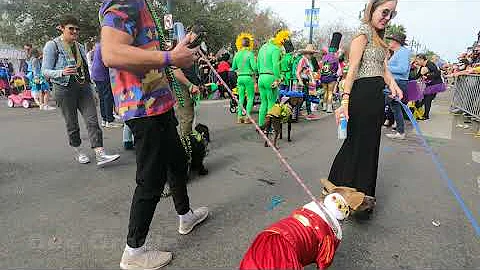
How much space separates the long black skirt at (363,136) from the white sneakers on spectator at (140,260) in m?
1.72

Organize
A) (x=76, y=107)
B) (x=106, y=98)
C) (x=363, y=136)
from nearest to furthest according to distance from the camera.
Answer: (x=363, y=136)
(x=76, y=107)
(x=106, y=98)

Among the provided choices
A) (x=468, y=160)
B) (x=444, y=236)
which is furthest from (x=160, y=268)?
(x=468, y=160)

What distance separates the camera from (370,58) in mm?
2781

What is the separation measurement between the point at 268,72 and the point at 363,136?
396 cm

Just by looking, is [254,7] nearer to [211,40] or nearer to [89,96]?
[211,40]

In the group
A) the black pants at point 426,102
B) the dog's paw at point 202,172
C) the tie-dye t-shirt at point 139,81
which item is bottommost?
the dog's paw at point 202,172

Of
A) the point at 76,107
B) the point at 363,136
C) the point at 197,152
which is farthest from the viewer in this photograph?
the point at 76,107

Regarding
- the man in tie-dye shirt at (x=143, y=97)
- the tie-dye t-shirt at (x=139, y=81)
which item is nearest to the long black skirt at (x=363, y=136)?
the man in tie-dye shirt at (x=143, y=97)

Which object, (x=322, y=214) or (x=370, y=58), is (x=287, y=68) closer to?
(x=370, y=58)

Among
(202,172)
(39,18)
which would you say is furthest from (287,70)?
(39,18)

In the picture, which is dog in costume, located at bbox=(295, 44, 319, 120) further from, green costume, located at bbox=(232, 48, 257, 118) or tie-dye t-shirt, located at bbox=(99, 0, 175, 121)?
tie-dye t-shirt, located at bbox=(99, 0, 175, 121)

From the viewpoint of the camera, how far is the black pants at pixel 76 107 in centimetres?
429

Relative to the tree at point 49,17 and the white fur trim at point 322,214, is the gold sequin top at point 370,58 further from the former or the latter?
the tree at point 49,17

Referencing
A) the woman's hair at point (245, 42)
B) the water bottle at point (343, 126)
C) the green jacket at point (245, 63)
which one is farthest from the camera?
the woman's hair at point (245, 42)
